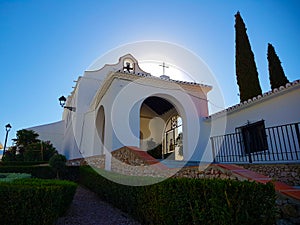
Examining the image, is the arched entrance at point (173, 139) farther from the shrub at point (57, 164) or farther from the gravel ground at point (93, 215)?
the gravel ground at point (93, 215)

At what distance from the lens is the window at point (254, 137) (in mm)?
6918

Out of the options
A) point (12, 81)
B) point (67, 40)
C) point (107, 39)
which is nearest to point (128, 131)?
point (107, 39)

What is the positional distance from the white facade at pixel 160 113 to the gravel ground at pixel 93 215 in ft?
7.45

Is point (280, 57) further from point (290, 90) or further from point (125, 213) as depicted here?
point (125, 213)

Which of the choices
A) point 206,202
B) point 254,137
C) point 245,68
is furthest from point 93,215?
point 245,68

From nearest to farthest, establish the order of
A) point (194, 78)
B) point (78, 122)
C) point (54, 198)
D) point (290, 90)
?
point (54, 198)
point (290, 90)
point (194, 78)
point (78, 122)

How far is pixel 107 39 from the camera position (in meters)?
8.08

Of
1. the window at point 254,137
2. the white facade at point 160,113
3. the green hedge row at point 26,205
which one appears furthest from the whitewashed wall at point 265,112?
the green hedge row at point 26,205

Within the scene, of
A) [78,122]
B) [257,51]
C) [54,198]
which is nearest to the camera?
[54,198]

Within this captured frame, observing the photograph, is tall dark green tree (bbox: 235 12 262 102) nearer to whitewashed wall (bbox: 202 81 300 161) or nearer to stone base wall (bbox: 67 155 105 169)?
whitewashed wall (bbox: 202 81 300 161)

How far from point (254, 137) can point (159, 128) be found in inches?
241

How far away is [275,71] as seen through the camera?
10.9 metres

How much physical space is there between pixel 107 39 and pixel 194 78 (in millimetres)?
4142

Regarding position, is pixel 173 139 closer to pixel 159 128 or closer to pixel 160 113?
pixel 159 128
